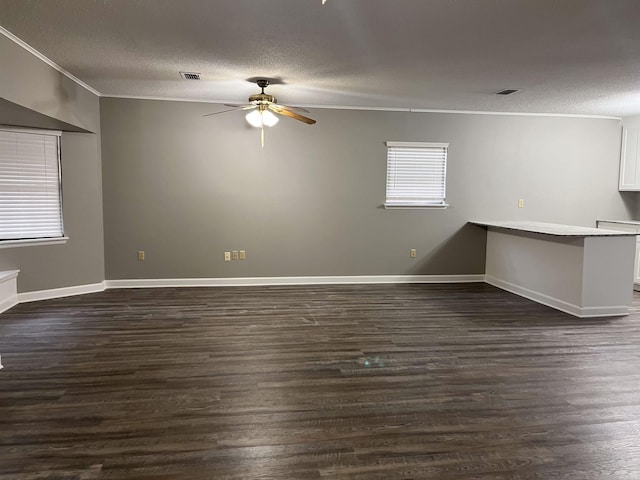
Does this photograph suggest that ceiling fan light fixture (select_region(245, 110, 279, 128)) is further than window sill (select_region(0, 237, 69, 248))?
No

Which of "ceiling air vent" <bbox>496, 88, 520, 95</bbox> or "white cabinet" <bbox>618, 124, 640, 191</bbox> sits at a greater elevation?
"ceiling air vent" <bbox>496, 88, 520, 95</bbox>

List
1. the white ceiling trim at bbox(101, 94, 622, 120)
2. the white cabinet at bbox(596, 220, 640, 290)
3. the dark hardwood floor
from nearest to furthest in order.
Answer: the dark hardwood floor, the white ceiling trim at bbox(101, 94, 622, 120), the white cabinet at bbox(596, 220, 640, 290)

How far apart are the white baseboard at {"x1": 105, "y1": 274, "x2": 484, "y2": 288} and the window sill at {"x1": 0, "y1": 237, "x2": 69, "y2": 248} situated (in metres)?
0.82

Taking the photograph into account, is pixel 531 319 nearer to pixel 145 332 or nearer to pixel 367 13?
pixel 367 13

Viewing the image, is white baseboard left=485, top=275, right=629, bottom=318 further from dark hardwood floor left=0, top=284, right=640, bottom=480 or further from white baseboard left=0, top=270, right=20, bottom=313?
white baseboard left=0, top=270, right=20, bottom=313

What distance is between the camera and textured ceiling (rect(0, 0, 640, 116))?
9.15ft

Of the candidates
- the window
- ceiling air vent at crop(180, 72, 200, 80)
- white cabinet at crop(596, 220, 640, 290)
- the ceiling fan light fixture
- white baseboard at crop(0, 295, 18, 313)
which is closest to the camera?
ceiling air vent at crop(180, 72, 200, 80)

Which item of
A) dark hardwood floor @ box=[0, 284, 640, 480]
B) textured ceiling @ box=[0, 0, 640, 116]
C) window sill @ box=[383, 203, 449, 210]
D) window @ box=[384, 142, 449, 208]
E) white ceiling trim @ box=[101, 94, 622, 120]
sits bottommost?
dark hardwood floor @ box=[0, 284, 640, 480]

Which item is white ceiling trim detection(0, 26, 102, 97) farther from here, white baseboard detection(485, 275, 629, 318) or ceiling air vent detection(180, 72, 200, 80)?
white baseboard detection(485, 275, 629, 318)

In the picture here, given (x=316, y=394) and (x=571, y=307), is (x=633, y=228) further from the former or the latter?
(x=316, y=394)

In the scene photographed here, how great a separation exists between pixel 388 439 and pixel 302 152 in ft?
14.4

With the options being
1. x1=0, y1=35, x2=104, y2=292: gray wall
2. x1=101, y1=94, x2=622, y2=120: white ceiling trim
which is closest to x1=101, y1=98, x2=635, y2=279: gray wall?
x1=101, y1=94, x2=622, y2=120: white ceiling trim

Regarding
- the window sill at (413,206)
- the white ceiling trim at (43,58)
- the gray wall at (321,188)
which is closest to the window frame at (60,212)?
the gray wall at (321,188)

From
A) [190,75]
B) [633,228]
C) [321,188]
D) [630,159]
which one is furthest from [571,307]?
[190,75]
